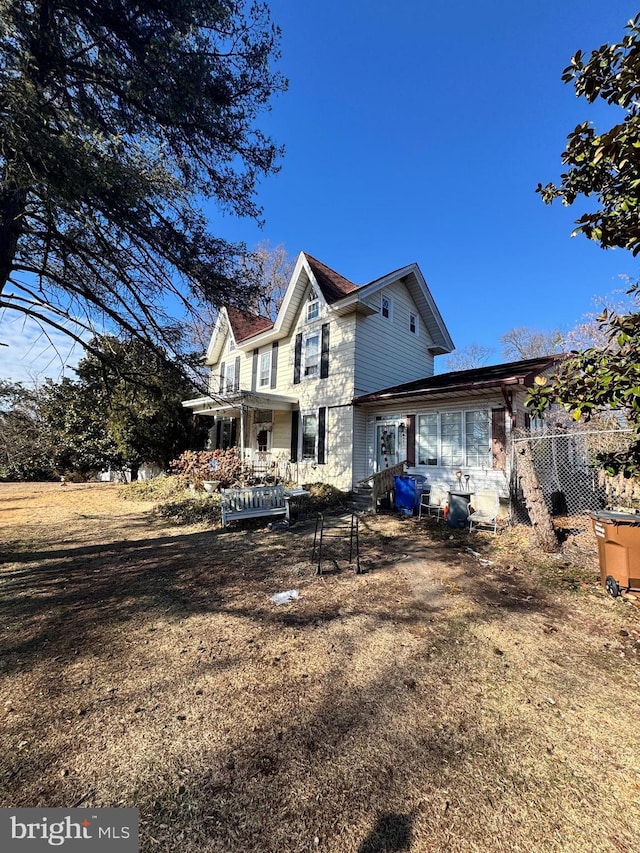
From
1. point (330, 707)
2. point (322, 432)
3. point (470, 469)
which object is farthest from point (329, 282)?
point (330, 707)

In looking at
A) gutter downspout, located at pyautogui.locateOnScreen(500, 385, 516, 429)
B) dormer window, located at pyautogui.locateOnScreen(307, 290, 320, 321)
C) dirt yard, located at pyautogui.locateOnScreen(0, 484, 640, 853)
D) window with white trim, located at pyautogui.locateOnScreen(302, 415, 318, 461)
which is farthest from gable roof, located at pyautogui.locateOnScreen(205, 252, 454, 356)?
dirt yard, located at pyautogui.locateOnScreen(0, 484, 640, 853)

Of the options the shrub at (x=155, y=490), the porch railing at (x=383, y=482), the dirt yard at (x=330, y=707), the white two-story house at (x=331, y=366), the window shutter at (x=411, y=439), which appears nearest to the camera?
the dirt yard at (x=330, y=707)

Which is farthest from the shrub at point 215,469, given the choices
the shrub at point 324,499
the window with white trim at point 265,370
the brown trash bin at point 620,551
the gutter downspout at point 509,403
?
the brown trash bin at point 620,551

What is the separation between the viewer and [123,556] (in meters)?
6.92

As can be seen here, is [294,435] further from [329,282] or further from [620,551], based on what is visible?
[620,551]

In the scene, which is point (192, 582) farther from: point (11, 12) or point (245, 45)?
point (245, 45)

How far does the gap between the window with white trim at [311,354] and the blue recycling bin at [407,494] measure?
5713 mm

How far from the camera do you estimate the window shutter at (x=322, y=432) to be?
13680 millimetres

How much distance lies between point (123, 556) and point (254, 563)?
2.69 meters

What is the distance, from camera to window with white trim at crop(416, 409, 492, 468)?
10227mm

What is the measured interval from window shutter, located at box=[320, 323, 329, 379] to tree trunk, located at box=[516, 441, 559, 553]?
7803 mm

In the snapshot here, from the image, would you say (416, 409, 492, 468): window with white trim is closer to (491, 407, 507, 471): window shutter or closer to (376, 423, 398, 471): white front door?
(491, 407, 507, 471): window shutter

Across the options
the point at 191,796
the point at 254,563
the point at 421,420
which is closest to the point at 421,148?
the point at 421,420

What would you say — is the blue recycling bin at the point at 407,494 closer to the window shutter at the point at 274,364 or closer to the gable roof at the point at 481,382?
the gable roof at the point at 481,382
